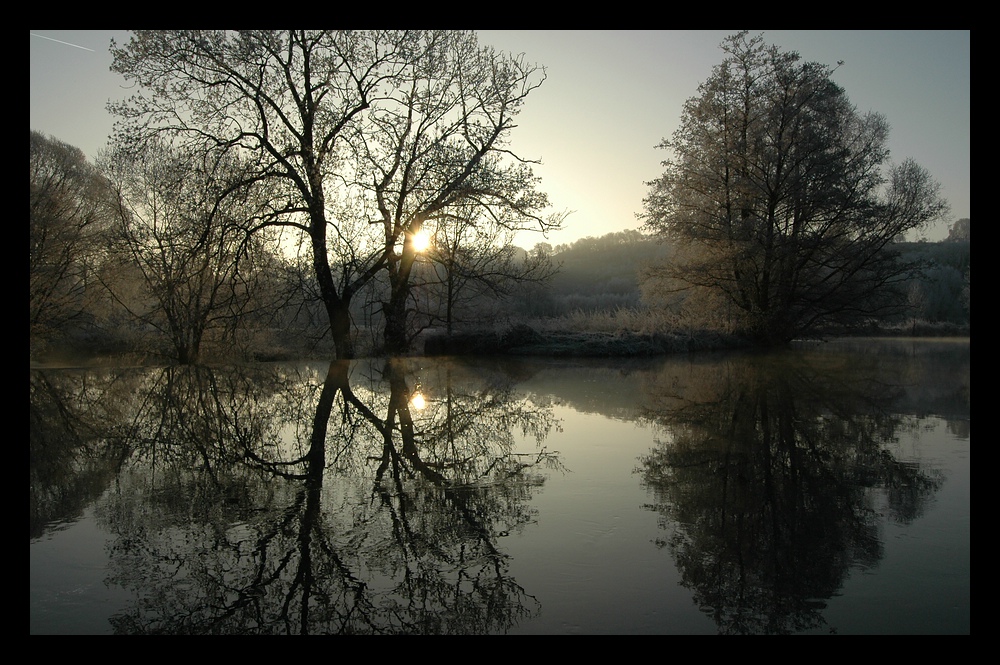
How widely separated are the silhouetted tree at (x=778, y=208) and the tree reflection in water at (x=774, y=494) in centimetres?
1175

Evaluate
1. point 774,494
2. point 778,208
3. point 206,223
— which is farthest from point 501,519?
point 778,208

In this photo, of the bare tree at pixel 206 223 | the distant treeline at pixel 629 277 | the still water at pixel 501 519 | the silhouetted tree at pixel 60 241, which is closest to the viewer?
the still water at pixel 501 519

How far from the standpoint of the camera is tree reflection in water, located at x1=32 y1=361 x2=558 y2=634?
8.44ft

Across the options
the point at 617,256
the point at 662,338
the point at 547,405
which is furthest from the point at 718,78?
the point at 617,256

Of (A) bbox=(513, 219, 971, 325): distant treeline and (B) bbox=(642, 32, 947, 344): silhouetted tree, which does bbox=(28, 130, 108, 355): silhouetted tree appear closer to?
(A) bbox=(513, 219, 971, 325): distant treeline

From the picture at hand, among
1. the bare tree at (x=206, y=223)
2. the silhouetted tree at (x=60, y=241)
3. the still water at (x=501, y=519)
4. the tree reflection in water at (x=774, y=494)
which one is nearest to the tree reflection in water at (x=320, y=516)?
the still water at (x=501, y=519)

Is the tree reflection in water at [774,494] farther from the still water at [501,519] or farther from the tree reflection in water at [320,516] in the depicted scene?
the tree reflection in water at [320,516]

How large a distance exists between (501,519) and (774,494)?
1745mm

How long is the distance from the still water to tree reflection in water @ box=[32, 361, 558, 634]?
0.05 ft

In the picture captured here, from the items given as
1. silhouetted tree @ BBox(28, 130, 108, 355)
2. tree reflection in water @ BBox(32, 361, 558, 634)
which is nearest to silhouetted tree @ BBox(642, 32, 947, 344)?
tree reflection in water @ BBox(32, 361, 558, 634)

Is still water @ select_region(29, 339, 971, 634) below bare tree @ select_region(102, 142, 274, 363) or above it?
below

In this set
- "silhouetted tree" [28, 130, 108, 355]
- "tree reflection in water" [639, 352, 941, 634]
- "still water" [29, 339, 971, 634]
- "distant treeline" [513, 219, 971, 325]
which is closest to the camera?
"still water" [29, 339, 971, 634]

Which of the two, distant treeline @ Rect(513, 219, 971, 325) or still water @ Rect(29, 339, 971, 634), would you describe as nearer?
still water @ Rect(29, 339, 971, 634)

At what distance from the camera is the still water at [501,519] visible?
2.56 m
